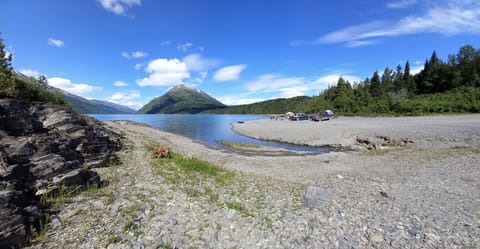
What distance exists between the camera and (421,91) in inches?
3312

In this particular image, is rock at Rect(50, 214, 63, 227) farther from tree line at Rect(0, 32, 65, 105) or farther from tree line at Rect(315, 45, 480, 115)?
tree line at Rect(315, 45, 480, 115)

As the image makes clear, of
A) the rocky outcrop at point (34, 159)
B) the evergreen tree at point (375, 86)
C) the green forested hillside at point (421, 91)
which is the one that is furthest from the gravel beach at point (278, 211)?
the evergreen tree at point (375, 86)

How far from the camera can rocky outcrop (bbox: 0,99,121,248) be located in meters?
5.15

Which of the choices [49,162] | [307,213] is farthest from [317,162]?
[49,162]

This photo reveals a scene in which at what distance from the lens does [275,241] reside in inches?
235

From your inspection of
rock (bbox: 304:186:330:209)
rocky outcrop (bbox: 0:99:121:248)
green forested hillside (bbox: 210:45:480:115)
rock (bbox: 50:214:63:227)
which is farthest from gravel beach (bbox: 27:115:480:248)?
green forested hillside (bbox: 210:45:480:115)

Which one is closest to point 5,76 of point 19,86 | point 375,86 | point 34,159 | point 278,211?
point 19,86

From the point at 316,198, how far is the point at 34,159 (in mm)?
10790

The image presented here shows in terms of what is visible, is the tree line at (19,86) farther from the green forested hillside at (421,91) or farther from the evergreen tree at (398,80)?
the evergreen tree at (398,80)

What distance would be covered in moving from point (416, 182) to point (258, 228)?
10.3m

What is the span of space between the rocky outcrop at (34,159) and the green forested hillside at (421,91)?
7165 centimetres

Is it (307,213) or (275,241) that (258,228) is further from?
(307,213)

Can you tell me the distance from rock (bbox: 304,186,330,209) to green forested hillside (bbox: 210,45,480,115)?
64.2m

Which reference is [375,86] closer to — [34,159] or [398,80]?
[398,80]
